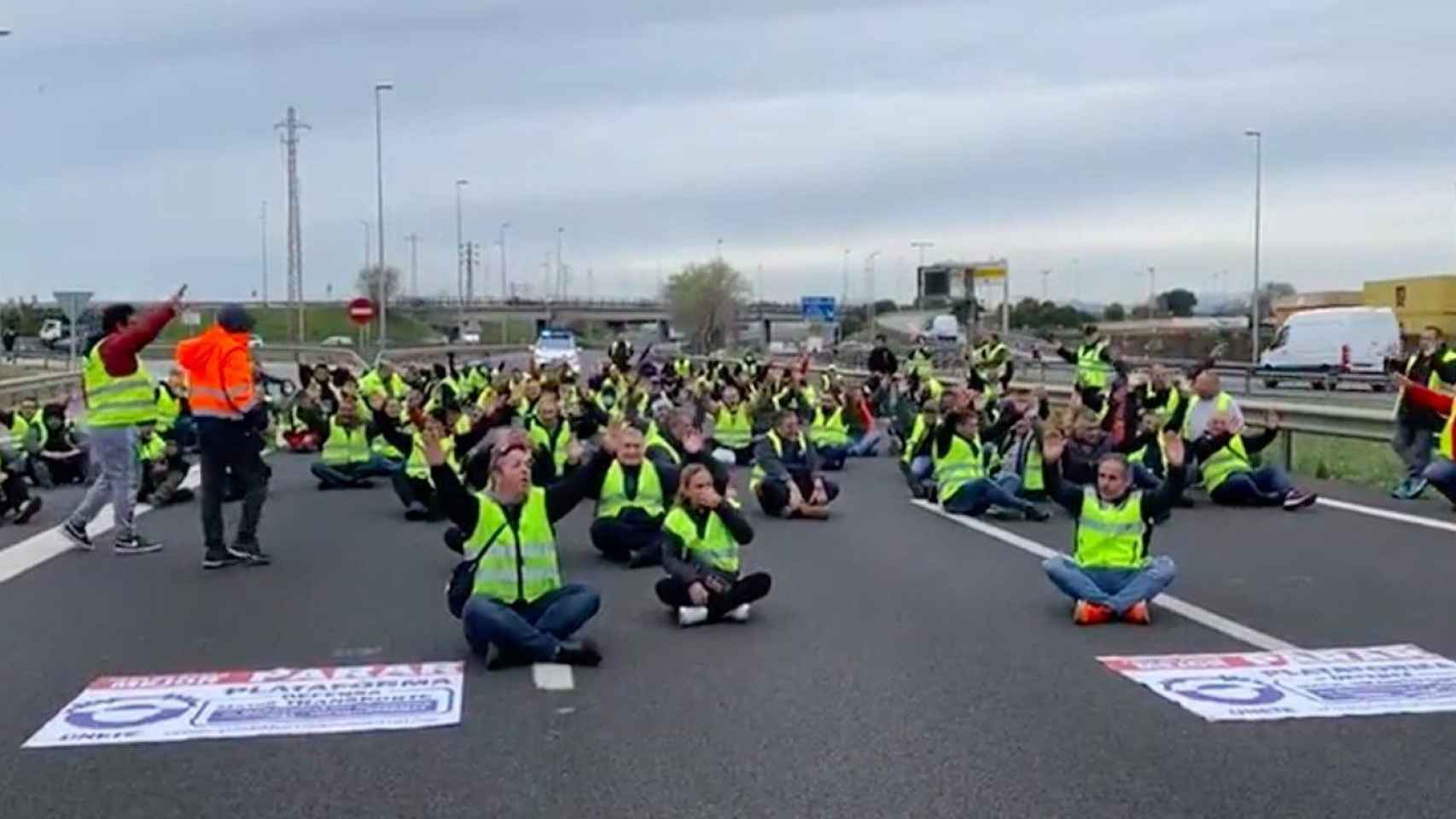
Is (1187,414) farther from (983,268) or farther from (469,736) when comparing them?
(983,268)

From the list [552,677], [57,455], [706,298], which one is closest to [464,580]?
[552,677]

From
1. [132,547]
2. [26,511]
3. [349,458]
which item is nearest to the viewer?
[132,547]

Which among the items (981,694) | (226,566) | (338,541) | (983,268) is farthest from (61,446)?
(983,268)

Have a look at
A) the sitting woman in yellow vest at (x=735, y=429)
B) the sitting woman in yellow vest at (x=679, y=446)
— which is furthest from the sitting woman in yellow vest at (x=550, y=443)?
the sitting woman in yellow vest at (x=735, y=429)

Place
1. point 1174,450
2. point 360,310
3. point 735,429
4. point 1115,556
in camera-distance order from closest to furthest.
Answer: point 1115,556, point 1174,450, point 735,429, point 360,310

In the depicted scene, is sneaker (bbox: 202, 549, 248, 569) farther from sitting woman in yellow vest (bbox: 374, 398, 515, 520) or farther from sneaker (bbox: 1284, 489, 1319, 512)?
sneaker (bbox: 1284, 489, 1319, 512)

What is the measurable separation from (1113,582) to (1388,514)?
6.94 meters

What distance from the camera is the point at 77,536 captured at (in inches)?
580

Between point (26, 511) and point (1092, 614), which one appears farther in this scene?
point (26, 511)

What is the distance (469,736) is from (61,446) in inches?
621

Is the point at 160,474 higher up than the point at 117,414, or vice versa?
the point at 117,414

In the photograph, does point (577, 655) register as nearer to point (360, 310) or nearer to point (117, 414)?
point (117, 414)

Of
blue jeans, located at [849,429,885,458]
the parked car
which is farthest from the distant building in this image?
blue jeans, located at [849,429,885,458]

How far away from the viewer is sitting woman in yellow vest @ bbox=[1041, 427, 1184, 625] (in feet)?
35.0
